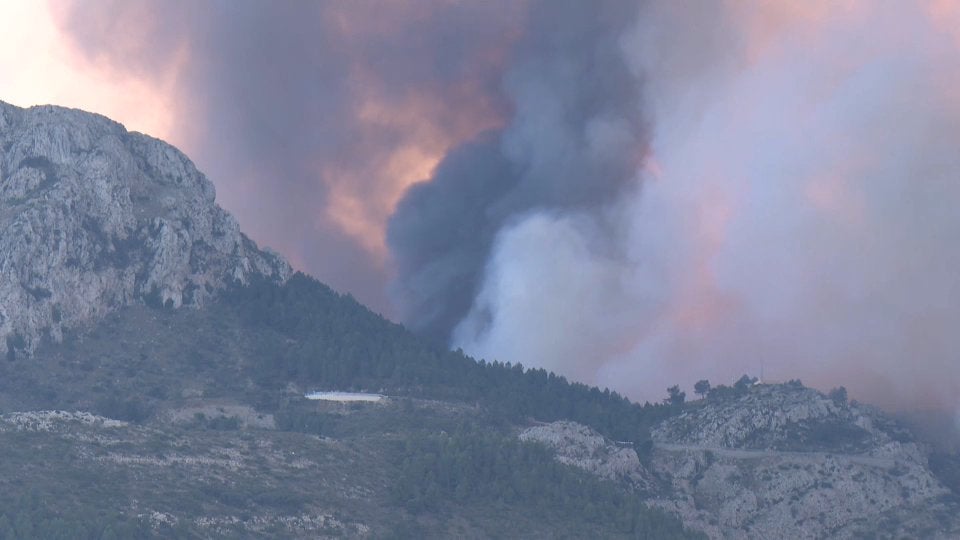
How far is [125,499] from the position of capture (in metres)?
197

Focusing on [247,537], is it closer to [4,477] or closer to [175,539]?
[175,539]

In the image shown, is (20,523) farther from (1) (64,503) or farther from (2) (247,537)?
(2) (247,537)

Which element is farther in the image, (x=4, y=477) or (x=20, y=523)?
(x=4, y=477)

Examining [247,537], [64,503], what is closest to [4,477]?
[64,503]

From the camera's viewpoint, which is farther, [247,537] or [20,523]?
[247,537]

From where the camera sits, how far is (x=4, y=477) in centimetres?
19662

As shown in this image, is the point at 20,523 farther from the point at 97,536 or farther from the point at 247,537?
the point at 247,537

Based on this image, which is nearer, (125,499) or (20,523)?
(20,523)

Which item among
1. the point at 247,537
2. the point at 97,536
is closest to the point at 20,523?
the point at 97,536

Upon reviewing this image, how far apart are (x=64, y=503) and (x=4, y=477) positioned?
23.7 feet

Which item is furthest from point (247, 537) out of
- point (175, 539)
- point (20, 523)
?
point (20, 523)

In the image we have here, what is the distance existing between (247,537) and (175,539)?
8639mm

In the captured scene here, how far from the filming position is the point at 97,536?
18488 centimetres

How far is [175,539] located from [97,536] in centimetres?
792
